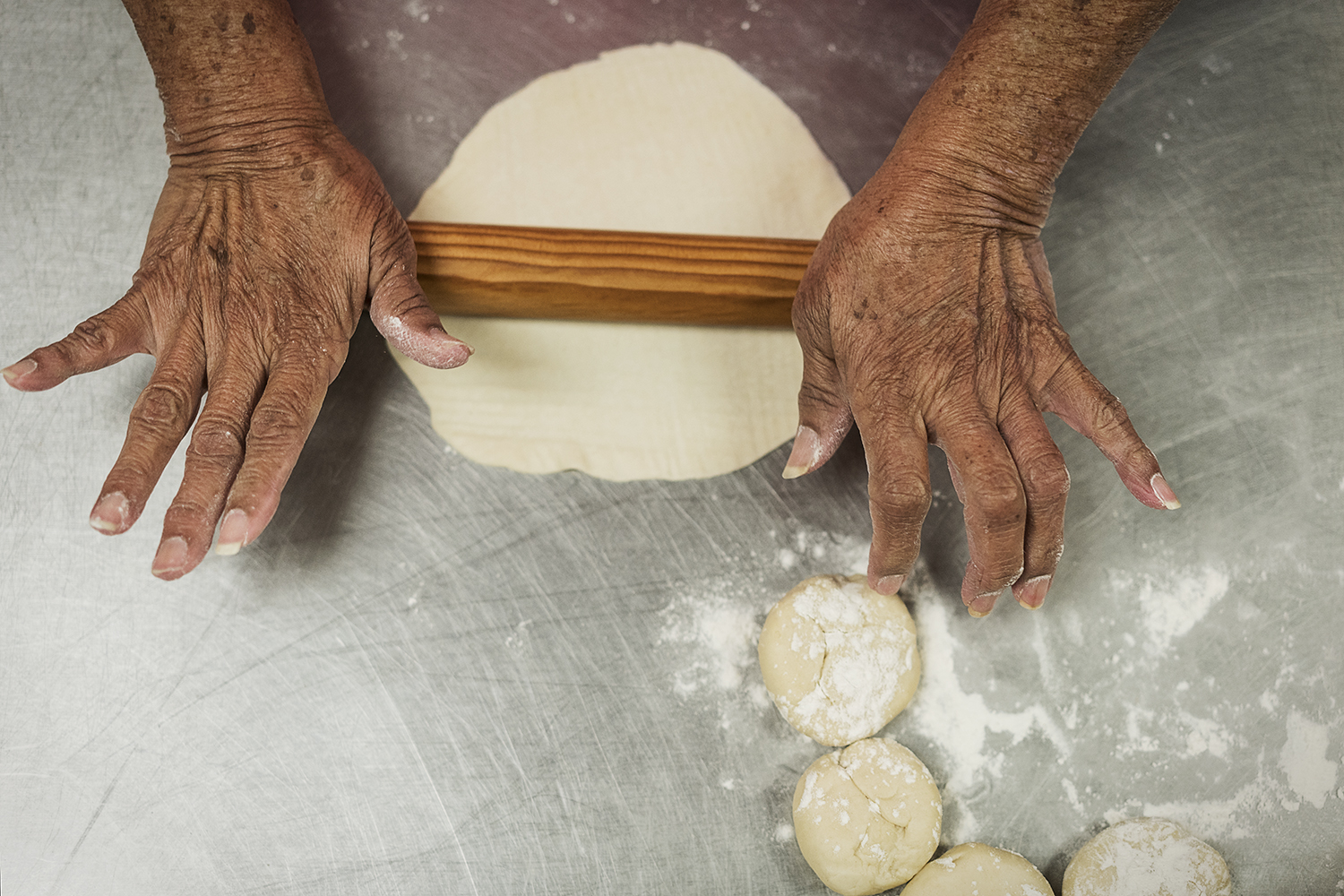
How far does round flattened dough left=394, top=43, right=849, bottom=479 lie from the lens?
4.44ft

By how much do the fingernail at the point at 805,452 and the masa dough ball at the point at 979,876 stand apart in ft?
2.06

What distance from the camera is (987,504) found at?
103 centimetres

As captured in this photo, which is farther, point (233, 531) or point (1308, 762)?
point (1308, 762)

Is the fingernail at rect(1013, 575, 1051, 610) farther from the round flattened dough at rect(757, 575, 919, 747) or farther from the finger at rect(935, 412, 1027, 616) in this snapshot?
the round flattened dough at rect(757, 575, 919, 747)

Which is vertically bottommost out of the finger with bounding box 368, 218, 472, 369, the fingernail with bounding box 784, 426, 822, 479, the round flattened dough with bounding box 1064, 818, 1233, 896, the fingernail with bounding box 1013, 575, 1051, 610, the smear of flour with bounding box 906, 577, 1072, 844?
the round flattened dough with bounding box 1064, 818, 1233, 896

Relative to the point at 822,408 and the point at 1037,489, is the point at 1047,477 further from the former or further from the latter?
the point at 822,408

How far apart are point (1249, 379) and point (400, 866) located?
1681 mm

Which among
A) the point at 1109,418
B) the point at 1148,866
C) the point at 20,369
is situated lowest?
the point at 1148,866

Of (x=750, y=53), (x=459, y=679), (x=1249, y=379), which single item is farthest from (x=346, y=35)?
(x=1249, y=379)

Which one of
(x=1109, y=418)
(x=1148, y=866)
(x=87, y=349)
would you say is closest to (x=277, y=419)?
(x=87, y=349)

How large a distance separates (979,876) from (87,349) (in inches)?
57.7

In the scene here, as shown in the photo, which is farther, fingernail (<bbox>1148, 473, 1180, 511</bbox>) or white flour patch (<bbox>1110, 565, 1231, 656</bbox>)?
white flour patch (<bbox>1110, 565, 1231, 656</bbox>)

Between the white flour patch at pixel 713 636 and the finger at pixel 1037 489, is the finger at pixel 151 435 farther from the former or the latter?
the finger at pixel 1037 489

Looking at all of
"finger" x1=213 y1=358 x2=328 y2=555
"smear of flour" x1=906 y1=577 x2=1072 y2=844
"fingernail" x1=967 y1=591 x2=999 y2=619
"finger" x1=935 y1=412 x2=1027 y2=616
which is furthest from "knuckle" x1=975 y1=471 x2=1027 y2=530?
"finger" x1=213 y1=358 x2=328 y2=555
